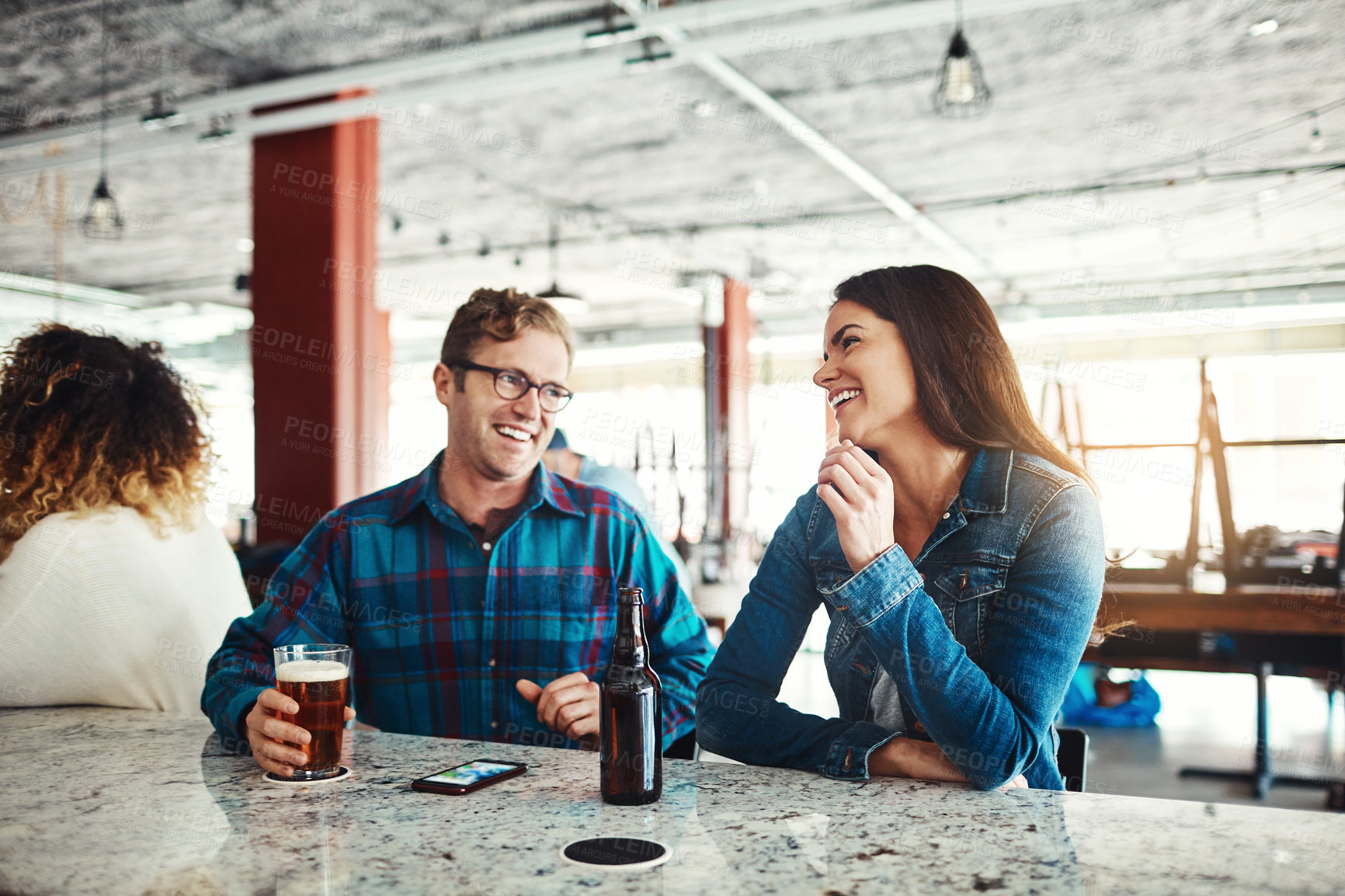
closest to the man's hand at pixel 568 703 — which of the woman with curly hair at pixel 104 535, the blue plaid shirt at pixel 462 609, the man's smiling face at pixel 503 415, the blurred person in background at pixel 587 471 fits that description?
the blue plaid shirt at pixel 462 609

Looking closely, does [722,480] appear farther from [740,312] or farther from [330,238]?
[330,238]

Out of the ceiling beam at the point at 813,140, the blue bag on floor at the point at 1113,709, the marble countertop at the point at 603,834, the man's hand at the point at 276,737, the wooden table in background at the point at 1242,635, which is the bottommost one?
the blue bag on floor at the point at 1113,709

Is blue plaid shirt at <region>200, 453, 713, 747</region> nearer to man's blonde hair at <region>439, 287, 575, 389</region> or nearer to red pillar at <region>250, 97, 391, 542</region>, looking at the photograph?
man's blonde hair at <region>439, 287, 575, 389</region>

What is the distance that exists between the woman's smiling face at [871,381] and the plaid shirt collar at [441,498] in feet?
2.13

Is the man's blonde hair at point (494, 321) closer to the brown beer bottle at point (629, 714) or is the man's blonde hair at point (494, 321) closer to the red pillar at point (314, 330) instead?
the brown beer bottle at point (629, 714)

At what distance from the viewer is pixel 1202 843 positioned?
1062mm

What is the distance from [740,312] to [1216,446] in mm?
7368

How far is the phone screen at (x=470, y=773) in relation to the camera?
4.18 feet

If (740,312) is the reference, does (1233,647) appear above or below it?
below

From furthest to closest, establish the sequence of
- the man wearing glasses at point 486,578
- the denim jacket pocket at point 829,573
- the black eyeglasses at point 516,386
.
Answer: the black eyeglasses at point 516,386 → the man wearing glasses at point 486,578 → the denim jacket pocket at point 829,573

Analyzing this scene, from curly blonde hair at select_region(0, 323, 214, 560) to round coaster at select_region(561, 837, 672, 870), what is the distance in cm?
131

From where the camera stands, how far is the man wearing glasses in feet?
6.18

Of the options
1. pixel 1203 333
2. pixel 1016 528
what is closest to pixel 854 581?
pixel 1016 528

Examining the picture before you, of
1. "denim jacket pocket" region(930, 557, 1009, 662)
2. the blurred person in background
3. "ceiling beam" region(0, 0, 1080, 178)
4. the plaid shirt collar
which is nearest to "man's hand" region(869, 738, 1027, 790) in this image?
"denim jacket pocket" region(930, 557, 1009, 662)
